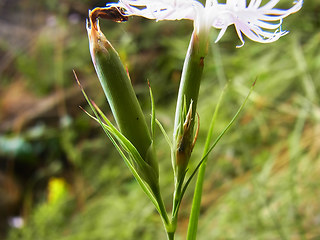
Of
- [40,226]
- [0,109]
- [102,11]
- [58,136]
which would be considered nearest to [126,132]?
[102,11]

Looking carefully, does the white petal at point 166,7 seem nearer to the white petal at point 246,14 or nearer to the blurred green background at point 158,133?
the white petal at point 246,14

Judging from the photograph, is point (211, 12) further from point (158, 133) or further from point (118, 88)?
point (158, 133)

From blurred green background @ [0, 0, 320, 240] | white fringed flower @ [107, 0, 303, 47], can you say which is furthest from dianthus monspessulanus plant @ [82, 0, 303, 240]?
blurred green background @ [0, 0, 320, 240]

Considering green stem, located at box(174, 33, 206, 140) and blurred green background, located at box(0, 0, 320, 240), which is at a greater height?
green stem, located at box(174, 33, 206, 140)

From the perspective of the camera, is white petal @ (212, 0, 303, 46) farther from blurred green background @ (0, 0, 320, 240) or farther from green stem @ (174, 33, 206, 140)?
blurred green background @ (0, 0, 320, 240)

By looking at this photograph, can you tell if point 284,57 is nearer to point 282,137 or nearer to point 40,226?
point 282,137

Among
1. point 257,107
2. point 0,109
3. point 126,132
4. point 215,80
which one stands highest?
point 126,132
